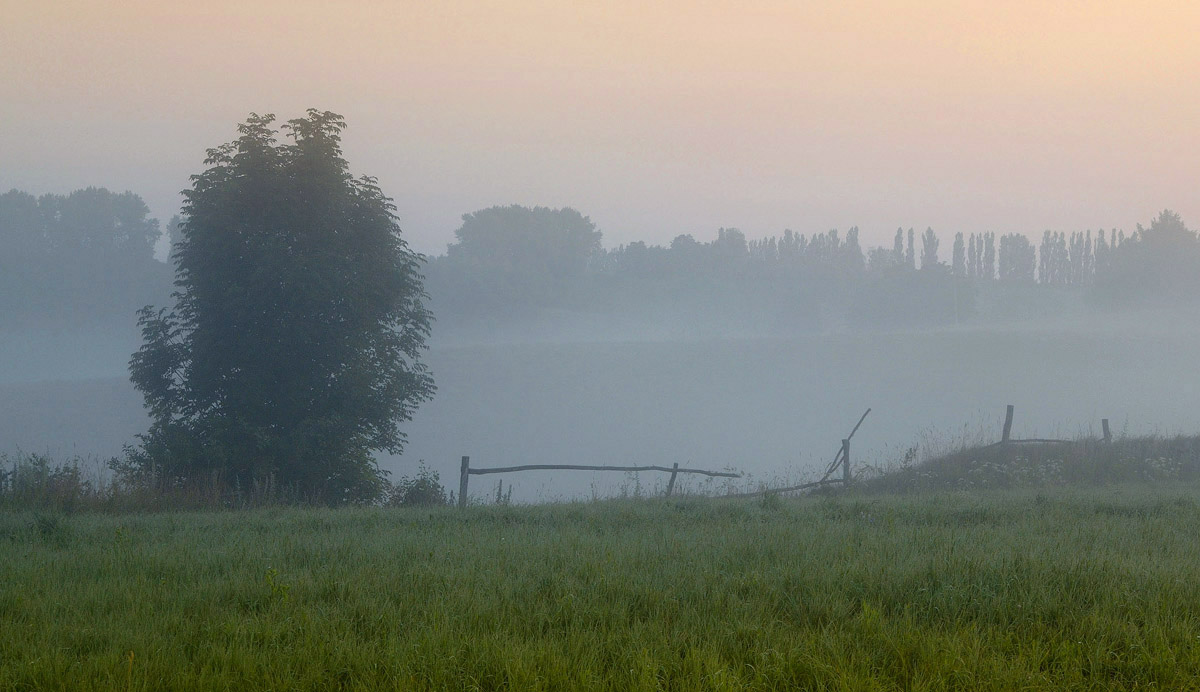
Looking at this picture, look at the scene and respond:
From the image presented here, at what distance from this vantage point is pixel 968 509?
11.9m

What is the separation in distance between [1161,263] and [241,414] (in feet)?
335

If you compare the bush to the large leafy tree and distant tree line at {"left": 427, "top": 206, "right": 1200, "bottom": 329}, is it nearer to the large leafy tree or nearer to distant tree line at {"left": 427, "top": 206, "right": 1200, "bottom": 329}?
the large leafy tree

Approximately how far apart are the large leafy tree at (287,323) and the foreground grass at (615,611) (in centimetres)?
1191

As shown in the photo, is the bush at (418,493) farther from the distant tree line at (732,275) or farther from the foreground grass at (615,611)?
the distant tree line at (732,275)

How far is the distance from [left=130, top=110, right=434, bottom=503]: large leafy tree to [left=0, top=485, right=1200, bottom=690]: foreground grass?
469 inches

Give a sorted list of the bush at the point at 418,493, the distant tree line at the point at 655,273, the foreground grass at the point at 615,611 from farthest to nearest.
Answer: the distant tree line at the point at 655,273 < the bush at the point at 418,493 < the foreground grass at the point at 615,611

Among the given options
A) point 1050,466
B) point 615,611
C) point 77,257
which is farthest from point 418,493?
point 77,257

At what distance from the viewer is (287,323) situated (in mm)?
22031

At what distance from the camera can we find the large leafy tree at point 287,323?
69.5 ft

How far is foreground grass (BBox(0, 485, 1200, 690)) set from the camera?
4.62 meters

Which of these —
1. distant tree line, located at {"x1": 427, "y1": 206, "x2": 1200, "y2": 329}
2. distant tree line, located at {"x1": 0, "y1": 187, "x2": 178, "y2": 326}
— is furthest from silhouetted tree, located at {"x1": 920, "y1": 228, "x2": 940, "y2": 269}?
distant tree line, located at {"x1": 0, "y1": 187, "x2": 178, "y2": 326}

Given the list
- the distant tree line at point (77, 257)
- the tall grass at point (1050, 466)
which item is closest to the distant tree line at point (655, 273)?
the distant tree line at point (77, 257)

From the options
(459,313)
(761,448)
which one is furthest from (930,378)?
(459,313)

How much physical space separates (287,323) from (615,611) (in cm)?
1872
